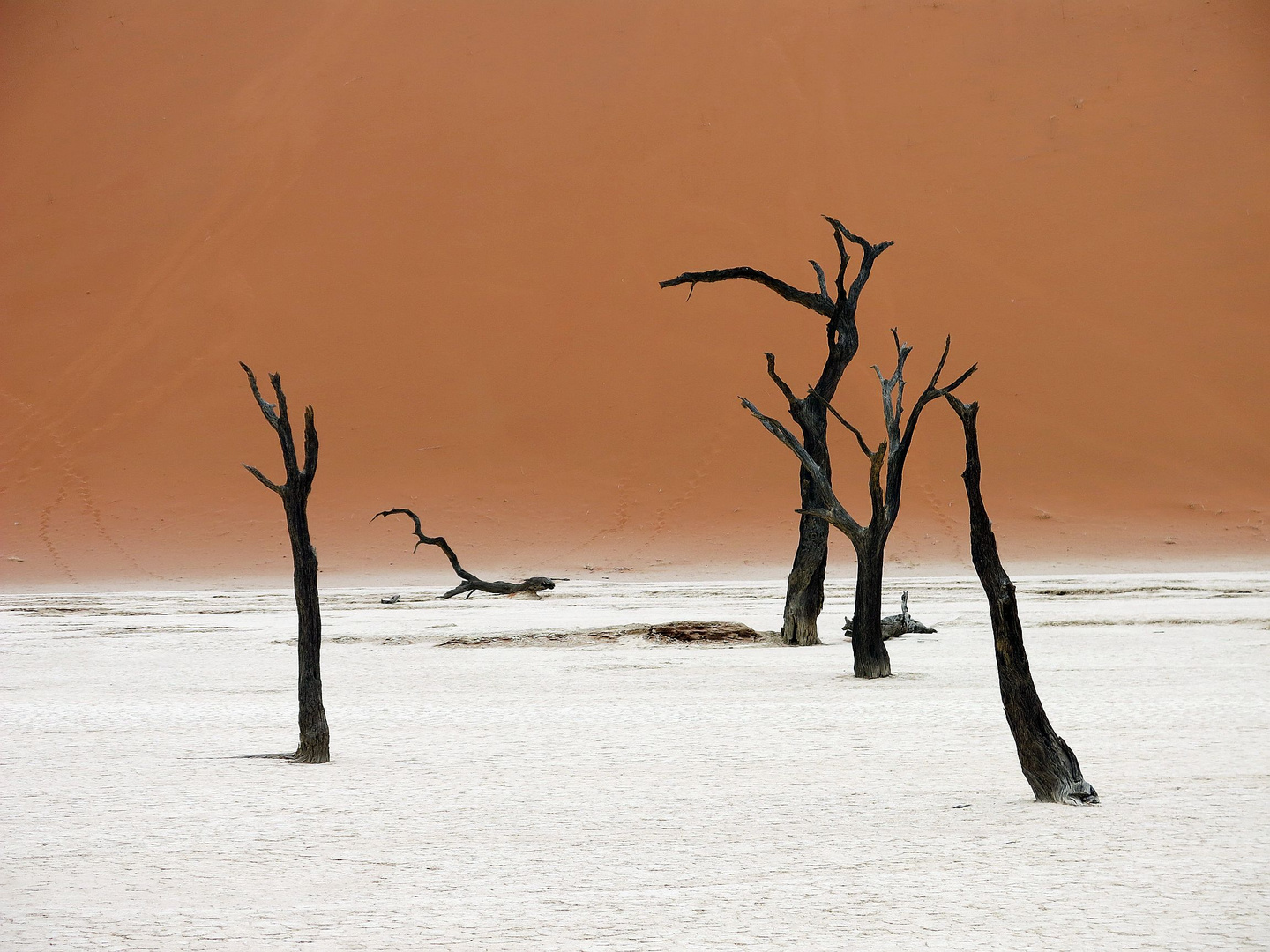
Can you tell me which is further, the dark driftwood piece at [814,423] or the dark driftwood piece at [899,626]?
the dark driftwood piece at [814,423]

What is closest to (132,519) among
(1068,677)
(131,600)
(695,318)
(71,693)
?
(131,600)

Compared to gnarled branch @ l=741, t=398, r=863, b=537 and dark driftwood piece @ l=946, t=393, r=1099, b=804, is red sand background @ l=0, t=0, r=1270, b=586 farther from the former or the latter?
dark driftwood piece @ l=946, t=393, r=1099, b=804

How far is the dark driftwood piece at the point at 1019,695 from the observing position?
4902mm

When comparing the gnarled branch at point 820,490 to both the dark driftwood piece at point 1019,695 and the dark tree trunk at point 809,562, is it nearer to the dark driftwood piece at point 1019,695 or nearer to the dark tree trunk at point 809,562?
the dark tree trunk at point 809,562

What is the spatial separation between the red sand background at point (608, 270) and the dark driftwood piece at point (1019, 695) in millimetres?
21511

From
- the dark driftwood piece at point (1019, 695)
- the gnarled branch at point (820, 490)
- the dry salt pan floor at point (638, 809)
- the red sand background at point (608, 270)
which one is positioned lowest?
the dry salt pan floor at point (638, 809)

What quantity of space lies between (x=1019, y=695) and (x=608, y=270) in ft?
101

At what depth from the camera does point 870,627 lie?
30.8ft

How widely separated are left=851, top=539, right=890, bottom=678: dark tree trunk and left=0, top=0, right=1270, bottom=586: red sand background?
17019 millimetres

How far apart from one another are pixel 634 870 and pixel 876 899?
2.56ft

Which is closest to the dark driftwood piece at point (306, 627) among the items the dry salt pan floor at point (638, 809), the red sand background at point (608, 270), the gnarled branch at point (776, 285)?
the dry salt pan floor at point (638, 809)

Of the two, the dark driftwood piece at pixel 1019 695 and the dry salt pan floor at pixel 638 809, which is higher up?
the dark driftwood piece at pixel 1019 695

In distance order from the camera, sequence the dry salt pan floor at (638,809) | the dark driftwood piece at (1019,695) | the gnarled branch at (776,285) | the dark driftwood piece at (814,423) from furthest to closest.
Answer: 1. the dark driftwood piece at (814,423)
2. the gnarled branch at (776,285)
3. the dark driftwood piece at (1019,695)
4. the dry salt pan floor at (638,809)

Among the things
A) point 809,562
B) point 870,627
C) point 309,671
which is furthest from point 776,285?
point 309,671
